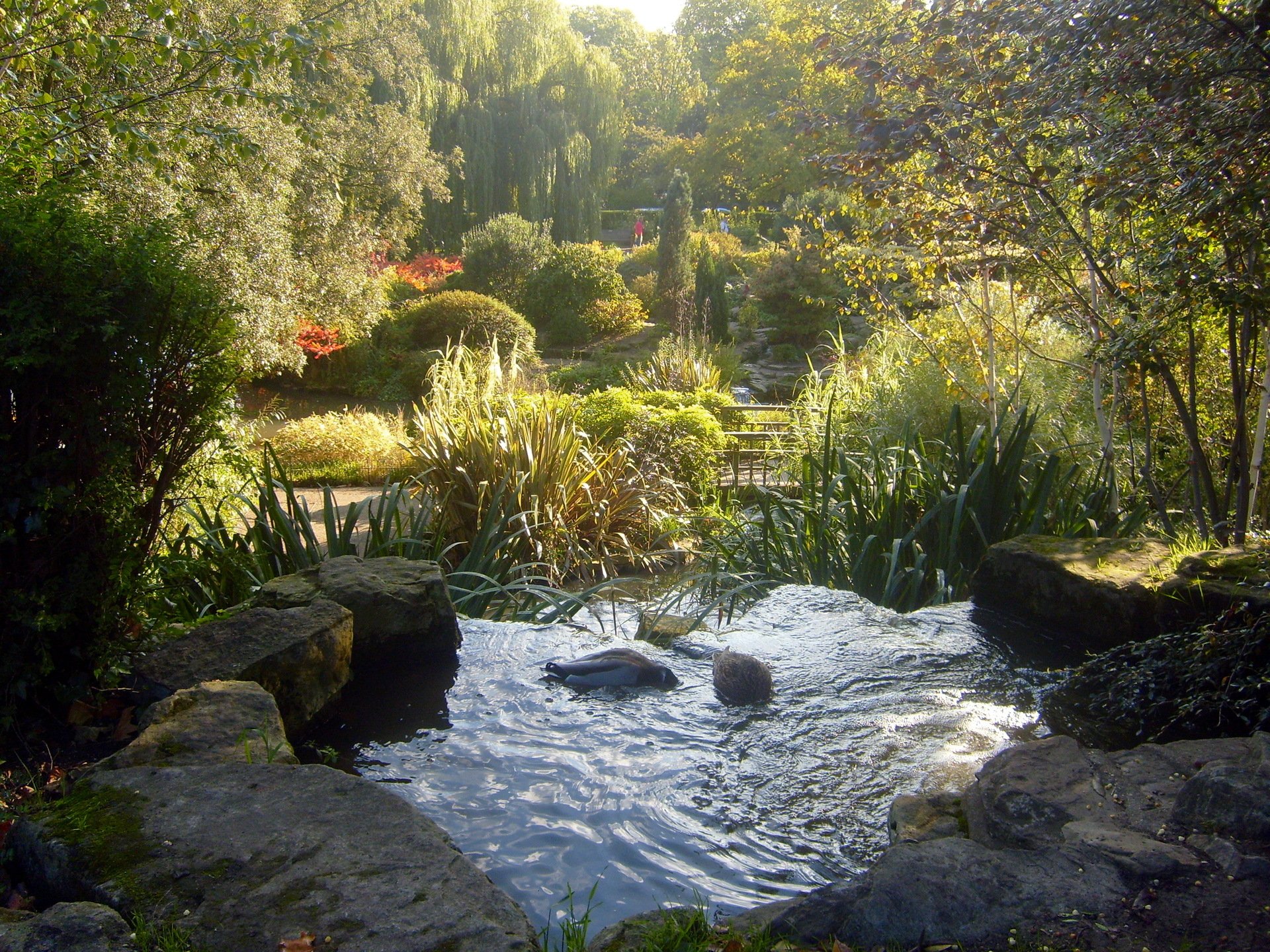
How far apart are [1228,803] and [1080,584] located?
182 cm

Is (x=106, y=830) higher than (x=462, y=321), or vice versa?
(x=462, y=321)

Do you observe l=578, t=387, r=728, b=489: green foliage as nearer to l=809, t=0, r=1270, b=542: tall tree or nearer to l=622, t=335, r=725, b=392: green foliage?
l=622, t=335, r=725, b=392: green foliage

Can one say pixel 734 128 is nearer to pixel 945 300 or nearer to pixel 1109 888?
pixel 945 300

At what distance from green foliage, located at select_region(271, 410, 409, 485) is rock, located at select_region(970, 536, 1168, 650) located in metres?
8.50

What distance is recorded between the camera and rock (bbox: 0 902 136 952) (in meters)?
1.49

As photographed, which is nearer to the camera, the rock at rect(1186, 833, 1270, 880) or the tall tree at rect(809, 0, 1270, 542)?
the rock at rect(1186, 833, 1270, 880)

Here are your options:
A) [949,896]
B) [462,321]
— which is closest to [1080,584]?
[949,896]

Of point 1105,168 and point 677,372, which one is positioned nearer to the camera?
point 1105,168

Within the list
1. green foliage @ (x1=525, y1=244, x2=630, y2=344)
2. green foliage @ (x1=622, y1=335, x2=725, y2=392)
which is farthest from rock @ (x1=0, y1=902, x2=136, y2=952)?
green foliage @ (x1=525, y1=244, x2=630, y2=344)

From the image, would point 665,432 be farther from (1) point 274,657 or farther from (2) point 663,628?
(1) point 274,657

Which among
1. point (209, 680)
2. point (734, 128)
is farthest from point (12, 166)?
point (734, 128)

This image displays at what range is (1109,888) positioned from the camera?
174 cm

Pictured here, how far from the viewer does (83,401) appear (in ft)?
8.40

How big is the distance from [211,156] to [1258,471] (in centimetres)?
555
